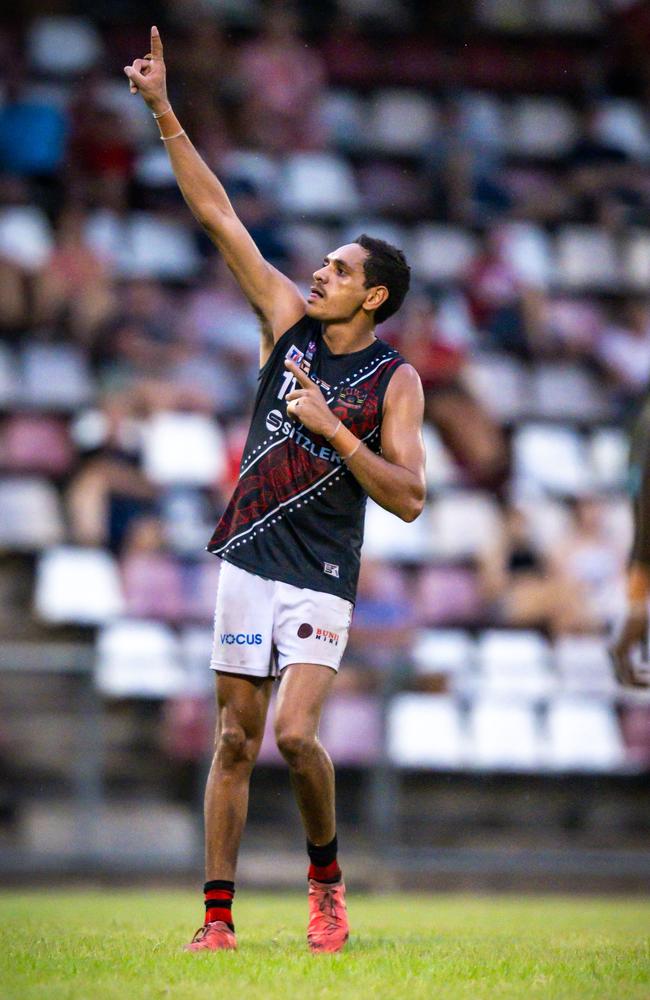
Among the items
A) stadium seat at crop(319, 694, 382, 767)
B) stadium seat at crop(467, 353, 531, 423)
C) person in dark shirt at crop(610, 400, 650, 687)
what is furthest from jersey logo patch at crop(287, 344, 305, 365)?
stadium seat at crop(467, 353, 531, 423)

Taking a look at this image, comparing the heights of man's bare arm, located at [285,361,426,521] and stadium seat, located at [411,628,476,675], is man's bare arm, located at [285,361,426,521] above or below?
above

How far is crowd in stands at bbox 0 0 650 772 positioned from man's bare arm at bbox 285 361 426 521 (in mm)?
5195

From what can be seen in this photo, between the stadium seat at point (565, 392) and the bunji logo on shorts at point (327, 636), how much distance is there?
8.97 meters

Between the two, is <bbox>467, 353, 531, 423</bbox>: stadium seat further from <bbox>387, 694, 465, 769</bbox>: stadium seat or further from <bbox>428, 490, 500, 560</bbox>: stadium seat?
<bbox>387, 694, 465, 769</bbox>: stadium seat

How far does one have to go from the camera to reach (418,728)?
431 inches

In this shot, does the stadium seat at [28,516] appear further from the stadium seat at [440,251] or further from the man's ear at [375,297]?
the man's ear at [375,297]

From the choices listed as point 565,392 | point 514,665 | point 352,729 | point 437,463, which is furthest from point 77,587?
point 565,392

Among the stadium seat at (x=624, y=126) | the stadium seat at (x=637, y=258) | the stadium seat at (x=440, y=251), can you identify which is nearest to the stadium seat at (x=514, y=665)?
the stadium seat at (x=440, y=251)

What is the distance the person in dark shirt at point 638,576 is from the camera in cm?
617

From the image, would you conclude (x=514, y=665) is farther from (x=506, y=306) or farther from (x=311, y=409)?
(x=311, y=409)

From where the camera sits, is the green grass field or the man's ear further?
the man's ear

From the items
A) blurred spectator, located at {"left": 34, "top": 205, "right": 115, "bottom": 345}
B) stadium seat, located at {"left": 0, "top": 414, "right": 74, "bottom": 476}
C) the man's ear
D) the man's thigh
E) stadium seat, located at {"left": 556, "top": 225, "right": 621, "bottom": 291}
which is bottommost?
the man's thigh

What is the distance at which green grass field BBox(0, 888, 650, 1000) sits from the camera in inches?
189

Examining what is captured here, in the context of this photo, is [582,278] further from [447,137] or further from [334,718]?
[334,718]
